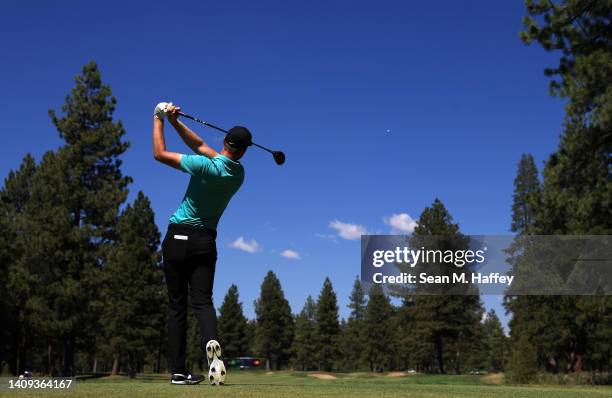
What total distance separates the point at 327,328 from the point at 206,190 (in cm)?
8803

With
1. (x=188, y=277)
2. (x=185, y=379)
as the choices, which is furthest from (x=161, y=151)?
(x=185, y=379)

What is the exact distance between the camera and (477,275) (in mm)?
66375

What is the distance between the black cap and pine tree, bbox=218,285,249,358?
9427 cm

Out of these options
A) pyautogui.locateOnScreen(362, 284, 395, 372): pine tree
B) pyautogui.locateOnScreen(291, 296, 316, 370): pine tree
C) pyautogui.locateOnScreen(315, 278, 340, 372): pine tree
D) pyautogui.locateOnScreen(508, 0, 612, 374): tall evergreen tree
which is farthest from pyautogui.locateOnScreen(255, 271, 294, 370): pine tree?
pyautogui.locateOnScreen(508, 0, 612, 374): tall evergreen tree

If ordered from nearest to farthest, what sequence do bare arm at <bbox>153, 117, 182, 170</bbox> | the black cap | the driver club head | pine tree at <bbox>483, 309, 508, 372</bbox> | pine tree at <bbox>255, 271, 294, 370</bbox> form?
bare arm at <bbox>153, 117, 182, 170</bbox> → the black cap → the driver club head → pine tree at <bbox>255, 271, 294, 370</bbox> → pine tree at <bbox>483, 309, 508, 372</bbox>

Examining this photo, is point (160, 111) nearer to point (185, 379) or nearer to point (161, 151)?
point (161, 151)

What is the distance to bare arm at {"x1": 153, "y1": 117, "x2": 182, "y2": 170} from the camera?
22.5ft

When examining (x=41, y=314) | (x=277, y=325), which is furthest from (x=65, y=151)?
(x=277, y=325)

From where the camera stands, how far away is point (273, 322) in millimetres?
98875

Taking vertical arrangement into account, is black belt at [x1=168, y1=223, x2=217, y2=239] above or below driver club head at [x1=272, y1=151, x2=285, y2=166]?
below

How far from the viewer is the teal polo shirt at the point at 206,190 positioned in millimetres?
6996

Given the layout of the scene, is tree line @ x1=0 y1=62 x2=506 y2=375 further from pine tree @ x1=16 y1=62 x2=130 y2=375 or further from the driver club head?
the driver club head

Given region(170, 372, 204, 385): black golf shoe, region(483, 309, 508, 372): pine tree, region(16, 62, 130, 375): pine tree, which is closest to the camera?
region(170, 372, 204, 385): black golf shoe

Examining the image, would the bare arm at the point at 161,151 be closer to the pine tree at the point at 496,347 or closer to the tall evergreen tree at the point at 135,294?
the tall evergreen tree at the point at 135,294
